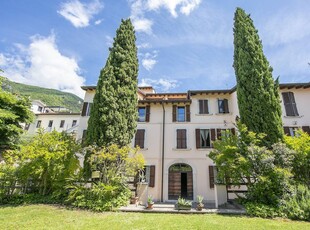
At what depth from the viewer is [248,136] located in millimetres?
10312

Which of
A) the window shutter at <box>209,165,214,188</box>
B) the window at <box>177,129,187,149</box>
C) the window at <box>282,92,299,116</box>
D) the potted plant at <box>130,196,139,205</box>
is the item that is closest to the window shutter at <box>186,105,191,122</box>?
the window at <box>177,129,187,149</box>

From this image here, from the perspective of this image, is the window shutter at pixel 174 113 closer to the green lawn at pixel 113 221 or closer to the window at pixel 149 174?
the window at pixel 149 174

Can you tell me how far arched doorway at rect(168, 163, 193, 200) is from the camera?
15.1 metres

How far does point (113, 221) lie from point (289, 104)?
16.4 meters

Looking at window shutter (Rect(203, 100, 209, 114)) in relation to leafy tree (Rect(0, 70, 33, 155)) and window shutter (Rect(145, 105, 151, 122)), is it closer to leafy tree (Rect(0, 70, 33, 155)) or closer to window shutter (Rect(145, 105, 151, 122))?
window shutter (Rect(145, 105, 151, 122))

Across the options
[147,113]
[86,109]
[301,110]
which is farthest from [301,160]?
[86,109]

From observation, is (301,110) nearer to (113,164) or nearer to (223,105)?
(223,105)

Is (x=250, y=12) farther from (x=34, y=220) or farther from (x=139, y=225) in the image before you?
(x=34, y=220)

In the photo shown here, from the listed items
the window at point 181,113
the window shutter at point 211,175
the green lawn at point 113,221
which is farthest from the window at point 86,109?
the window shutter at point 211,175

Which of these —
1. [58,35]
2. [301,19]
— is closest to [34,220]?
[58,35]

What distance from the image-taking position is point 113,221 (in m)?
7.14

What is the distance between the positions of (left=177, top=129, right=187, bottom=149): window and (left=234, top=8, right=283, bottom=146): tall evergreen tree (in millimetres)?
5689

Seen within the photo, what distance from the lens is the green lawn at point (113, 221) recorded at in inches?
254

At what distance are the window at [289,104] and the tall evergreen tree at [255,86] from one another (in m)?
3.97
